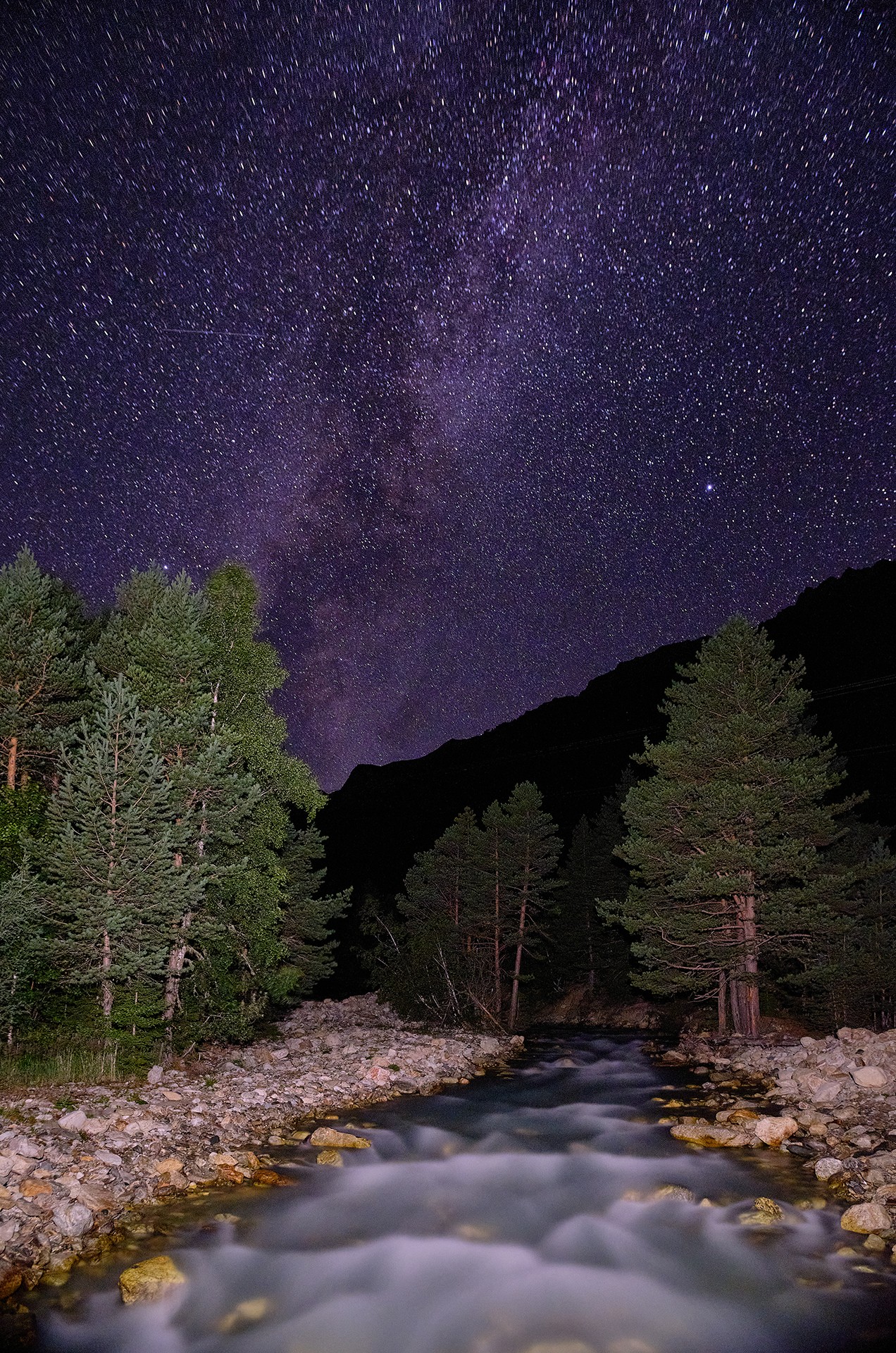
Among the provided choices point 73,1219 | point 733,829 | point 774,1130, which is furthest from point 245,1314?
point 733,829

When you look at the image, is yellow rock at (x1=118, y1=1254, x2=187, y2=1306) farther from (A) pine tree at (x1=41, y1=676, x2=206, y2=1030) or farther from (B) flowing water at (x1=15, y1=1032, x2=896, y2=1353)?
(A) pine tree at (x1=41, y1=676, x2=206, y2=1030)

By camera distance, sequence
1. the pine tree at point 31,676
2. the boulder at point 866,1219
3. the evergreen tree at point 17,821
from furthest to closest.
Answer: the pine tree at point 31,676, the evergreen tree at point 17,821, the boulder at point 866,1219

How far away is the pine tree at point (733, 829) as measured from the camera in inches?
922

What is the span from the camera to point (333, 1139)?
13438 millimetres

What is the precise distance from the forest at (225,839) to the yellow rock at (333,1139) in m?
4.43

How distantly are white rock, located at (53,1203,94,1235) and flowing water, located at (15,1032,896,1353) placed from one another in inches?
24.0

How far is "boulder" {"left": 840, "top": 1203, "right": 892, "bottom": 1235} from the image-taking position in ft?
30.0

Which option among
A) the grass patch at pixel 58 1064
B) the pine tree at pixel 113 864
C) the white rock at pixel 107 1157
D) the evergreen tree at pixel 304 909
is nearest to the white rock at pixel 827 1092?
the white rock at pixel 107 1157

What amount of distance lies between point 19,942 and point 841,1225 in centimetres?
1382

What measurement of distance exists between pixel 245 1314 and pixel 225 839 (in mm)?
10516

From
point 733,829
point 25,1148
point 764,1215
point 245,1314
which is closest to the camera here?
point 245,1314

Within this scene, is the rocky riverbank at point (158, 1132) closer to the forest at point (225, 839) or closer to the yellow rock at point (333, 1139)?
the yellow rock at point (333, 1139)

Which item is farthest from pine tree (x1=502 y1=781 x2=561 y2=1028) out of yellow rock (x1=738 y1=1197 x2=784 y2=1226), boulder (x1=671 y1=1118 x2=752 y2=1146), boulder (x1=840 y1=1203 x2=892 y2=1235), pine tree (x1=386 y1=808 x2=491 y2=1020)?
boulder (x1=840 y1=1203 x2=892 y2=1235)

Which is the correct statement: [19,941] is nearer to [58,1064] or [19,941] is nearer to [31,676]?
[58,1064]
